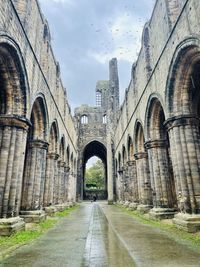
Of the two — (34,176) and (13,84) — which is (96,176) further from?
(13,84)

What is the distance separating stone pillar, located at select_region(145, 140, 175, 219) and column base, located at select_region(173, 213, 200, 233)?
2558 mm

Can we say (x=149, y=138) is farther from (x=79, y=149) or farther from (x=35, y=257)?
(x=79, y=149)

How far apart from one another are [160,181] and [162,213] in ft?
4.58

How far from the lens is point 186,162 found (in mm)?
7492

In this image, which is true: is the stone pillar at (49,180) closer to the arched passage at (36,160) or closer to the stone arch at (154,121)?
the arched passage at (36,160)

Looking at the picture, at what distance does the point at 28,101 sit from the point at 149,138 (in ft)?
20.3

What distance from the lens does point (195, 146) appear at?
761cm

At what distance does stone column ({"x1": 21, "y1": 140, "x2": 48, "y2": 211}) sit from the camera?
379 inches

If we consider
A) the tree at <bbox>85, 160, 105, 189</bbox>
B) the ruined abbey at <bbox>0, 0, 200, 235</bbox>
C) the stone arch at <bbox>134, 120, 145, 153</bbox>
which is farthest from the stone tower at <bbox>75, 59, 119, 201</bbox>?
the tree at <bbox>85, 160, 105, 189</bbox>

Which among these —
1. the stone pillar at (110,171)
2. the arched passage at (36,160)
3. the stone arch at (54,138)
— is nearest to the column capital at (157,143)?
the arched passage at (36,160)

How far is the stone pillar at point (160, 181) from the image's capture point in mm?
9904

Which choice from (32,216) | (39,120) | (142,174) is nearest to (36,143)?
(39,120)

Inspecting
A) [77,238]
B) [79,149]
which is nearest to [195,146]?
[77,238]

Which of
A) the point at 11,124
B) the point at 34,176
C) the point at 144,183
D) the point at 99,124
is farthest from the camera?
the point at 99,124
